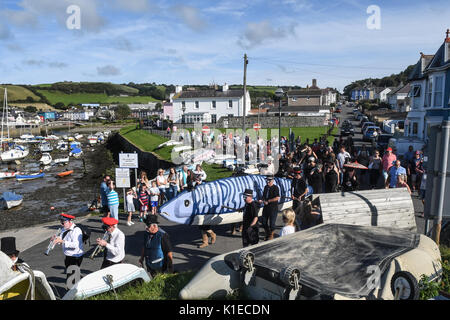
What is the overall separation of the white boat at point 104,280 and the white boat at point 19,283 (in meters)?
0.60

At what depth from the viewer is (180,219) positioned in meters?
9.54

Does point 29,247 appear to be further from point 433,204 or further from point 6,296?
point 433,204

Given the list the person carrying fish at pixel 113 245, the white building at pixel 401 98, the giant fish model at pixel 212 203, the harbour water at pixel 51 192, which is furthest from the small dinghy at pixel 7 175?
the white building at pixel 401 98

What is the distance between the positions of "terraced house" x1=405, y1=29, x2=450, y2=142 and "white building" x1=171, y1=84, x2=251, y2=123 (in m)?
38.6

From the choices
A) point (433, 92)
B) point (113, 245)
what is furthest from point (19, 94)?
point (113, 245)

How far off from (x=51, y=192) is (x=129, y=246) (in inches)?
842

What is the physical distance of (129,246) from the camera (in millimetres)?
10141

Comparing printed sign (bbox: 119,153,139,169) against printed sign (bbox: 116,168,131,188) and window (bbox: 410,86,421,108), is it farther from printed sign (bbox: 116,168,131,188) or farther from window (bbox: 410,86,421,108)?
→ window (bbox: 410,86,421,108)

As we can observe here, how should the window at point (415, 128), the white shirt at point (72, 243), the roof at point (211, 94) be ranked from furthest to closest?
the roof at point (211, 94) → the window at point (415, 128) → the white shirt at point (72, 243)

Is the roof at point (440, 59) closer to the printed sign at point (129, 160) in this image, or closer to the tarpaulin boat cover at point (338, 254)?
the printed sign at point (129, 160)

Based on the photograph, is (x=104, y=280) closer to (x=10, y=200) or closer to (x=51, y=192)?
(x=10, y=200)

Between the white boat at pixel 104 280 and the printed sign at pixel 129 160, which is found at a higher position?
the printed sign at pixel 129 160

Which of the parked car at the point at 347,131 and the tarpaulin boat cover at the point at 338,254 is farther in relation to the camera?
the parked car at the point at 347,131

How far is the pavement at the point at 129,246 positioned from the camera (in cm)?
856
